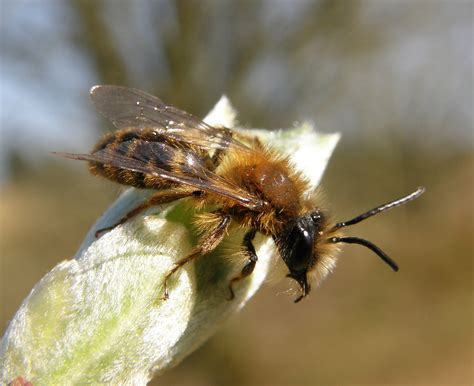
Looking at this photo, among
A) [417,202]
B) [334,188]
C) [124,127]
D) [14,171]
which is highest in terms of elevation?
[14,171]

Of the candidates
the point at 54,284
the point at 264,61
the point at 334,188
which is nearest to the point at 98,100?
the point at 54,284

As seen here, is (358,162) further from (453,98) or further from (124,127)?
(124,127)

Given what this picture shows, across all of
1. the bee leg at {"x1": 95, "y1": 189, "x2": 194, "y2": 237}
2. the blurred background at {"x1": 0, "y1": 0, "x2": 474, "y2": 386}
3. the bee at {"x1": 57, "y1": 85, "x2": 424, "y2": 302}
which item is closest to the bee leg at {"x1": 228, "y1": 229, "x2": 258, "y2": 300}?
the bee at {"x1": 57, "y1": 85, "x2": 424, "y2": 302}

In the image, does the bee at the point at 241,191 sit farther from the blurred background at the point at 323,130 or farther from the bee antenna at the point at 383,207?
the blurred background at the point at 323,130

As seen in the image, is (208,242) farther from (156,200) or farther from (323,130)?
(323,130)

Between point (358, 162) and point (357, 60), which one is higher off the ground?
point (357, 60)

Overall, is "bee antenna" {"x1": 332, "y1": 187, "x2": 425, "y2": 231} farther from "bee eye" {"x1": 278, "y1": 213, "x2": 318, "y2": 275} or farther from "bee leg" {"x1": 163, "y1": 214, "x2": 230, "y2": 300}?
"bee leg" {"x1": 163, "y1": 214, "x2": 230, "y2": 300}

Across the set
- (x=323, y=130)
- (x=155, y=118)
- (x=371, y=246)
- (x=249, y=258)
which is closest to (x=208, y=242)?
(x=249, y=258)
